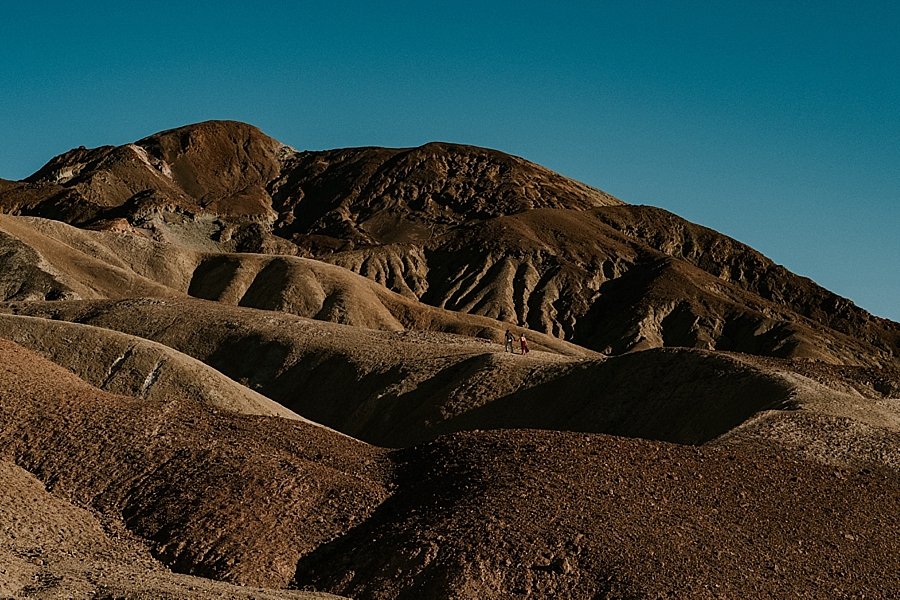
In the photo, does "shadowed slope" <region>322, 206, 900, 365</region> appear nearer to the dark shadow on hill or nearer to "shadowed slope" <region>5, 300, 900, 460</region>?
"shadowed slope" <region>5, 300, 900, 460</region>

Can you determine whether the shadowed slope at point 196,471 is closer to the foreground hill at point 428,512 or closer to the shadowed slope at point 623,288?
the foreground hill at point 428,512

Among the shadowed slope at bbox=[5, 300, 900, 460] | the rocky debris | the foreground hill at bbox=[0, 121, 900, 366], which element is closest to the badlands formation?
the rocky debris

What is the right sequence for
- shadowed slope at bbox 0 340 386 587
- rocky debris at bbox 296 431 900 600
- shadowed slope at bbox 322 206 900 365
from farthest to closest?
1. shadowed slope at bbox 322 206 900 365
2. shadowed slope at bbox 0 340 386 587
3. rocky debris at bbox 296 431 900 600

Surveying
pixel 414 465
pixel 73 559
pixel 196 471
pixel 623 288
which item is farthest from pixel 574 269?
pixel 73 559

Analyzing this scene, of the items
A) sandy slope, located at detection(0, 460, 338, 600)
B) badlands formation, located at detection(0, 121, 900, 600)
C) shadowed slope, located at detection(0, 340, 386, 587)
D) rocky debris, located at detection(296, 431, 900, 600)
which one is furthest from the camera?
shadowed slope, located at detection(0, 340, 386, 587)

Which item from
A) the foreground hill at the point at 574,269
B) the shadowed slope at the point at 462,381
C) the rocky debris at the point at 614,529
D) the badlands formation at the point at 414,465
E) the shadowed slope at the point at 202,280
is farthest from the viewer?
the foreground hill at the point at 574,269

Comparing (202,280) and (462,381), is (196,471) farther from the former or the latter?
(202,280)

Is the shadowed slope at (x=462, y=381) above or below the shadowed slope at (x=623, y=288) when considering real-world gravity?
below

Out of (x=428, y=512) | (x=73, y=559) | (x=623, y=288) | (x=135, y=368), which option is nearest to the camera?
(x=73, y=559)

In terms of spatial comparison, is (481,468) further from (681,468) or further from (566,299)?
(566,299)

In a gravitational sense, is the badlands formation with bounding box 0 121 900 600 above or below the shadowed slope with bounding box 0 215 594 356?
below

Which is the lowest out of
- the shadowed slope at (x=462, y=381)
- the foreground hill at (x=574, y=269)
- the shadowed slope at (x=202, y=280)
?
the shadowed slope at (x=462, y=381)

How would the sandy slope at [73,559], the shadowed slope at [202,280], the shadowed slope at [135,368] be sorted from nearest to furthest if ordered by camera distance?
1. the sandy slope at [73,559]
2. the shadowed slope at [135,368]
3. the shadowed slope at [202,280]

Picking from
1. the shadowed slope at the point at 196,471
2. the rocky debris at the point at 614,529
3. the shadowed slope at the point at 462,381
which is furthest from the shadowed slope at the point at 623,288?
the shadowed slope at the point at 196,471
